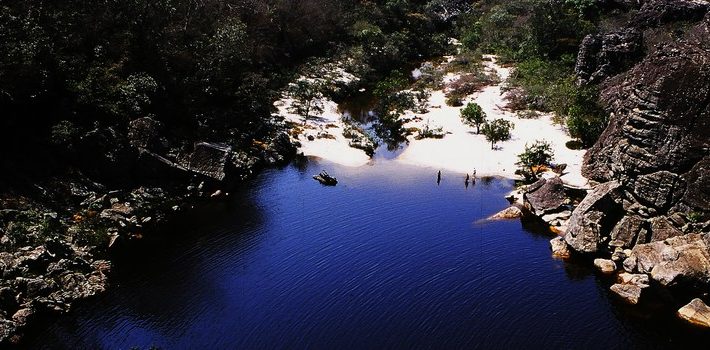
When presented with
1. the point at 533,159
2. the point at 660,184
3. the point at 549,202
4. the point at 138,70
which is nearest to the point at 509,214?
the point at 549,202

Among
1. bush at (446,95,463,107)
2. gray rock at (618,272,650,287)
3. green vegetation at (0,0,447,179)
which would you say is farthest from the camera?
bush at (446,95,463,107)

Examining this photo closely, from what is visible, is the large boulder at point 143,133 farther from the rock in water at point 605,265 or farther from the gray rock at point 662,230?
the gray rock at point 662,230

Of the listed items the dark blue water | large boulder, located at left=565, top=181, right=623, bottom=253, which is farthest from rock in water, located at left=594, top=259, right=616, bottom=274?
the dark blue water

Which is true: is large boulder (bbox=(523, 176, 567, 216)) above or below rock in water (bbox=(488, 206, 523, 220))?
above

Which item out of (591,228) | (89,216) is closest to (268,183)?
(89,216)

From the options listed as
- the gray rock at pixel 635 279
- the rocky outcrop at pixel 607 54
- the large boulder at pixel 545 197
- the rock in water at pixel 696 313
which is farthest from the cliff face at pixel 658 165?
the rocky outcrop at pixel 607 54

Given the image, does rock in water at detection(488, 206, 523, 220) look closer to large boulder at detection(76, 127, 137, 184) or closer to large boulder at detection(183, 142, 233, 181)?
large boulder at detection(183, 142, 233, 181)

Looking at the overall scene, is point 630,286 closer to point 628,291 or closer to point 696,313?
point 628,291
